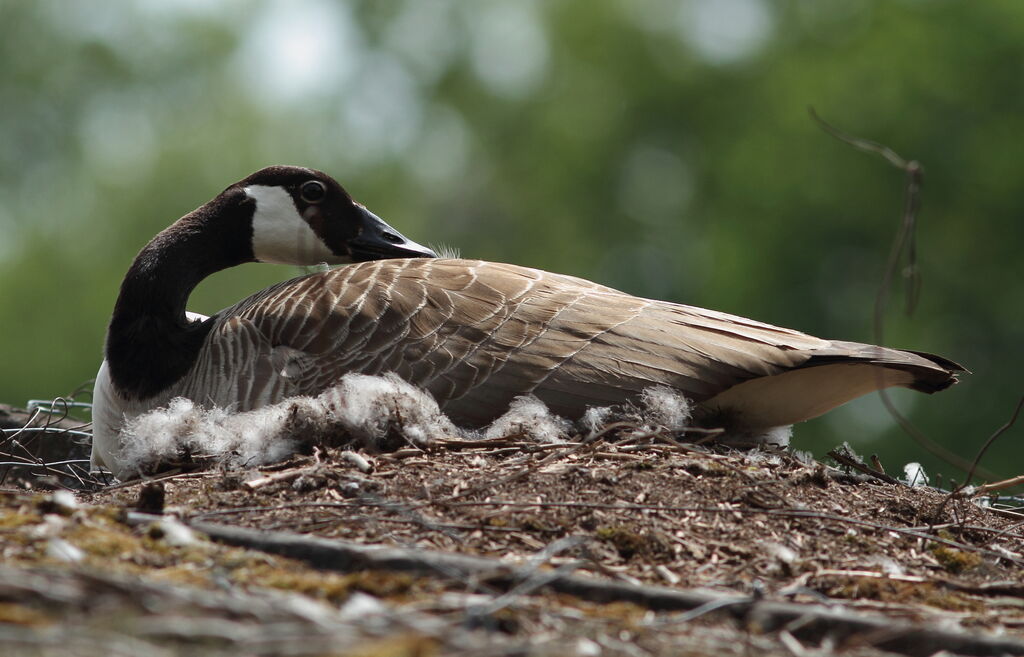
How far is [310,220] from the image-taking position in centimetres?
651

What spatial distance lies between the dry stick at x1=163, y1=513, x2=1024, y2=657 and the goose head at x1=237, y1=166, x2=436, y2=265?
3.40 m

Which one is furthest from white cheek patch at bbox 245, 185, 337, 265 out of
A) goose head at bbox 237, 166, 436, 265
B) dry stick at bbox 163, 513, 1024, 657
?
dry stick at bbox 163, 513, 1024, 657

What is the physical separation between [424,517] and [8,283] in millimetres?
25073

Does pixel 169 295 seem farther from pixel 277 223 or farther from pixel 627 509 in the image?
pixel 627 509

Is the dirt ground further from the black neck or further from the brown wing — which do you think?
the black neck

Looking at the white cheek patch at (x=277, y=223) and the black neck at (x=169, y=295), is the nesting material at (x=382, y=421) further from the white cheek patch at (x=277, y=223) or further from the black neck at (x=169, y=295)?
the white cheek patch at (x=277, y=223)

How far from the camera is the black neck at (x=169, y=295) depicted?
5.73m

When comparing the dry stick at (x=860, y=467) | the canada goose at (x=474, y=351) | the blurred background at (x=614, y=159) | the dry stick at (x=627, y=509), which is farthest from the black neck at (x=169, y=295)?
the blurred background at (x=614, y=159)

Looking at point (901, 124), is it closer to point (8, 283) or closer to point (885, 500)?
point (885, 500)

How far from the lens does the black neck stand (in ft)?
18.8

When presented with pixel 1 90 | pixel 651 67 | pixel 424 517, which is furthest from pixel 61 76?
pixel 424 517

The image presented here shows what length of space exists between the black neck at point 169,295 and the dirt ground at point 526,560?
109 centimetres

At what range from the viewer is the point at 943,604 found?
11.3 feet

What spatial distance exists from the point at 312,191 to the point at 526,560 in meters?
3.56
